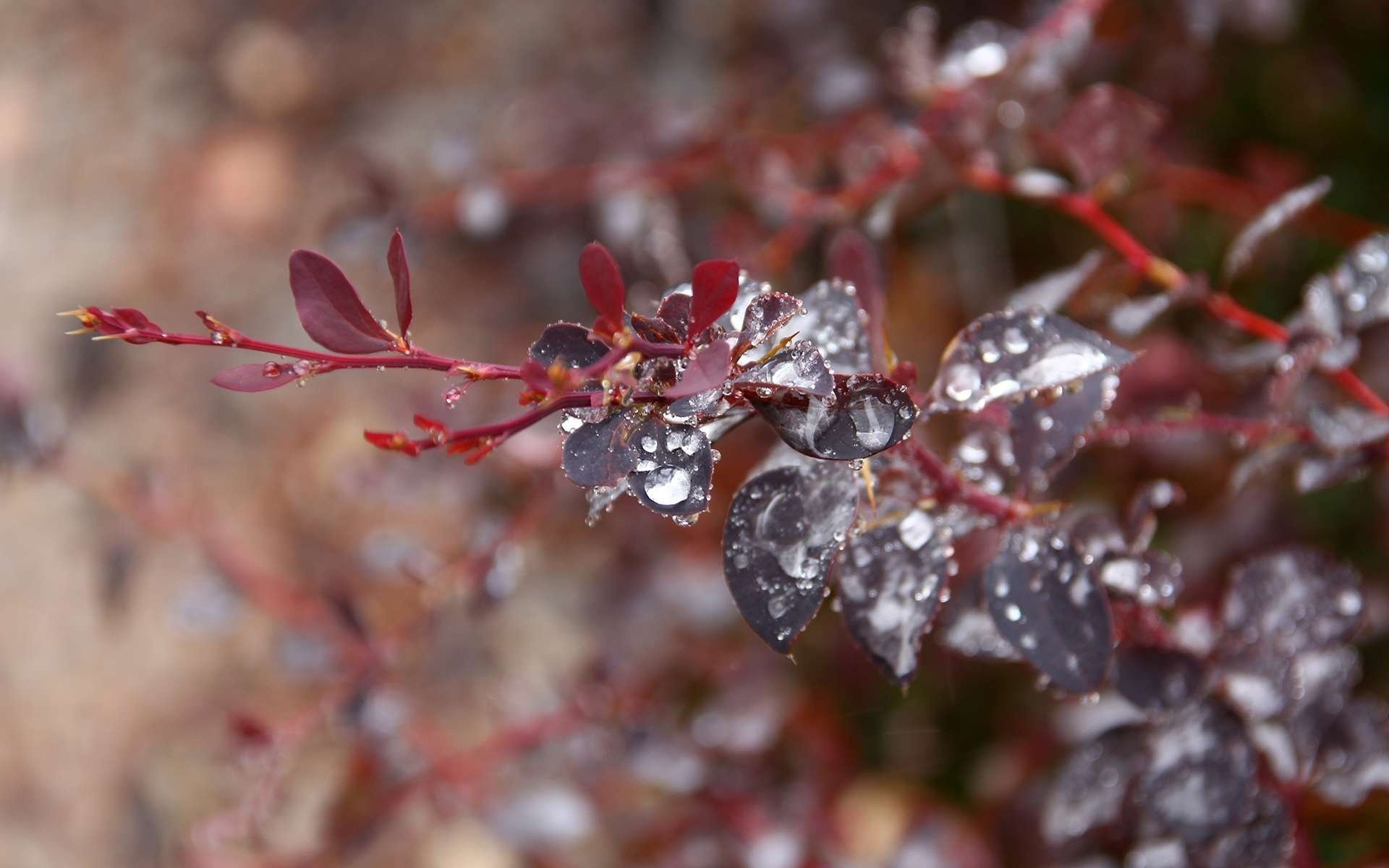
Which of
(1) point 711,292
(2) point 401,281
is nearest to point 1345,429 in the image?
(1) point 711,292

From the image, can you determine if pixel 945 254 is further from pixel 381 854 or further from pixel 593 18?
pixel 381 854

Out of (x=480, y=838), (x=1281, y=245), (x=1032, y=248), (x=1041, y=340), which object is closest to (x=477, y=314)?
(x=480, y=838)

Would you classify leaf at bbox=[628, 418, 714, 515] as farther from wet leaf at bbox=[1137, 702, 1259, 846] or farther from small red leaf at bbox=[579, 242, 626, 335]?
wet leaf at bbox=[1137, 702, 1259, 846]

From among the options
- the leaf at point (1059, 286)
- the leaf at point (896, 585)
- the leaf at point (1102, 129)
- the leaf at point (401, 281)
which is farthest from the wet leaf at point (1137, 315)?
the leaf at point (401, 281)

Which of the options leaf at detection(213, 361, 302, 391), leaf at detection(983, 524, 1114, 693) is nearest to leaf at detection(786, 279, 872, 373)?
leaf at detection(983, 524, 1114, 693)

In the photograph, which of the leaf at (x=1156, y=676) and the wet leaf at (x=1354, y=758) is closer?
the leaf at (x=1156, y=676)

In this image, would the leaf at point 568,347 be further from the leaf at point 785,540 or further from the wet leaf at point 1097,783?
the wet leaf at point 1097,783
